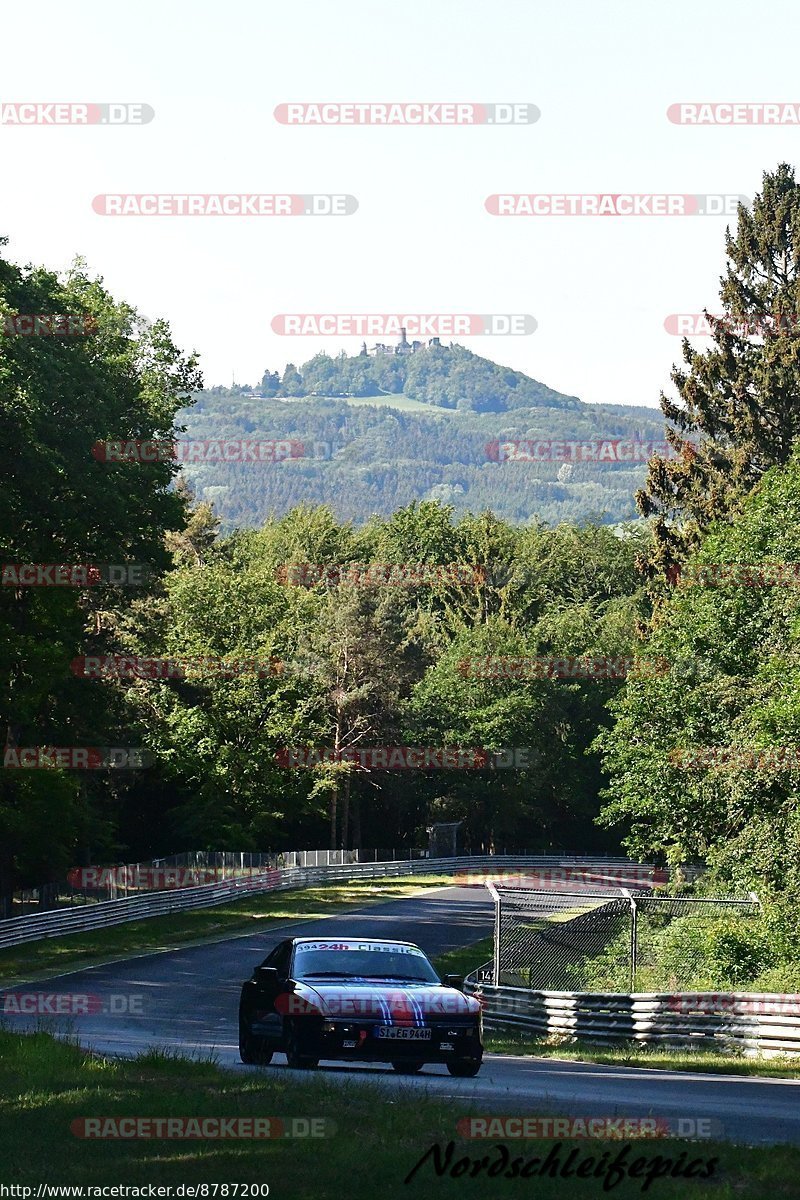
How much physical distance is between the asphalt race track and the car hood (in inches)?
25.4

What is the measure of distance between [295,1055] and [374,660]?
7403 cm

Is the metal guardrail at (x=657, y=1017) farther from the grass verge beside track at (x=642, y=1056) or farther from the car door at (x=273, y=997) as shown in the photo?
the car door at (x=273, y=997)

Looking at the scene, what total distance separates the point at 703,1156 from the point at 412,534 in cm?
11494

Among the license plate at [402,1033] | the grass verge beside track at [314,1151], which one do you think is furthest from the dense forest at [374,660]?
the grass verge beside track at [314,1151]

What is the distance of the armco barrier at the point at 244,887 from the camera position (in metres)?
42.2

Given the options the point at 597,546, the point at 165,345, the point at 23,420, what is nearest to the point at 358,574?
the point at 597,546

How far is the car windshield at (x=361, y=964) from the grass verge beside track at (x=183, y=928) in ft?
63.6

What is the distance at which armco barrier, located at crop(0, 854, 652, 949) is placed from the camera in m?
42.2

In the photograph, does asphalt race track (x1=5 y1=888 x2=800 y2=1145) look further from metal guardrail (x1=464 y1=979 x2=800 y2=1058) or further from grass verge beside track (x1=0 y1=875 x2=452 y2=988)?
metal guardrail (x1=464 y1=979 x2=800 y2=1058)

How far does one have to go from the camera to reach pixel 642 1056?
21.7 meters

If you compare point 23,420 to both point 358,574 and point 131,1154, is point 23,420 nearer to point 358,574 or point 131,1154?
point 131,1154

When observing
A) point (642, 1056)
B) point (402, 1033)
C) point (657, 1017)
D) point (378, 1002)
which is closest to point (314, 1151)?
point (402, 1033)

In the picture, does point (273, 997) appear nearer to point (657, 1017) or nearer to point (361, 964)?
point (361, 964)

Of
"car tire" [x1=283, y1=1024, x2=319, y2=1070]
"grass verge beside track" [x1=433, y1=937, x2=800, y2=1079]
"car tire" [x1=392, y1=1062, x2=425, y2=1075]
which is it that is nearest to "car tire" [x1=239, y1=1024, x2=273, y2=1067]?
"car tire" [x1=283, y1=1024, x2=319, y2=1070]
